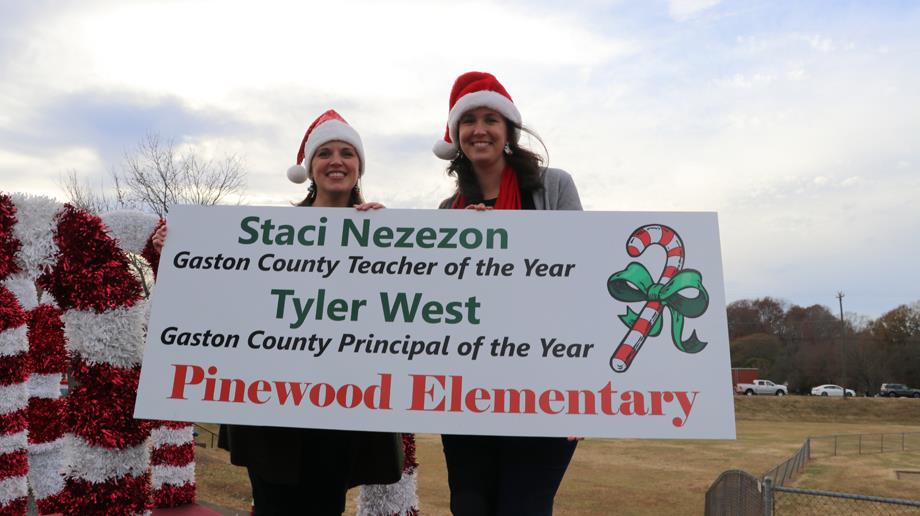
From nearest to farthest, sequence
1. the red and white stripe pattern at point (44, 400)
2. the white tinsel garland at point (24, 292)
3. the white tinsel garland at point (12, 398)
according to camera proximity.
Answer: the white tinsel garland at point (12, 398)
the red and white stripe pattern at point (44, 400)
the white tinsel garland at point (24, 292)

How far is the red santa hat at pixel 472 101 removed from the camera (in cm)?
296

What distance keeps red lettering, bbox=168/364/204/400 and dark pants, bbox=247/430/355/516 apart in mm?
406

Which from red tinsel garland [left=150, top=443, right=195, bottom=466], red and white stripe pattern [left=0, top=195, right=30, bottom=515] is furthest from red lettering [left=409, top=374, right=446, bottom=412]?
red tinsel garland [left=150, top=443, right=195, bottom=466]

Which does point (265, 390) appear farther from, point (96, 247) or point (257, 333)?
point (96, 247)

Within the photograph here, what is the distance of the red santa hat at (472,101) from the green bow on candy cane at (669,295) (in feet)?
2.72

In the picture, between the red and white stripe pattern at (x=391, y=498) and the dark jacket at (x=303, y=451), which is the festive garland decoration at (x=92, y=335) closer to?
the dark jacket at (x=303, y=451)

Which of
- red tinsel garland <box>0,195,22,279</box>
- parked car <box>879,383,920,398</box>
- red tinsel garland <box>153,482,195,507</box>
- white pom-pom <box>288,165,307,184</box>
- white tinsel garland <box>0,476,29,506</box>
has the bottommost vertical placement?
parked car <box>879,383,920,398</box>

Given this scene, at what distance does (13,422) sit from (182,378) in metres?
3.20

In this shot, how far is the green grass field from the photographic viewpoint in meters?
12.0

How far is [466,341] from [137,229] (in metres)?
2.37

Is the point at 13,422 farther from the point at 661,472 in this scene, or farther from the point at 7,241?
the point at 661,472

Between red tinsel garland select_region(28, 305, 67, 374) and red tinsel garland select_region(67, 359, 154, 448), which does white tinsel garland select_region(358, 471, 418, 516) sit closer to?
red tinsel garland select_region(67, 359, 154, 448)

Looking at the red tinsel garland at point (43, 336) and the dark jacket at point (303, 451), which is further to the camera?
the red tinsel garland at point (43, 336)


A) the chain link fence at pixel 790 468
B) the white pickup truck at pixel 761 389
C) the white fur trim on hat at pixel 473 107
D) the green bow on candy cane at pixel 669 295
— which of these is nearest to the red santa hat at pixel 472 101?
the white fur trim on hat at pixel 473 107
